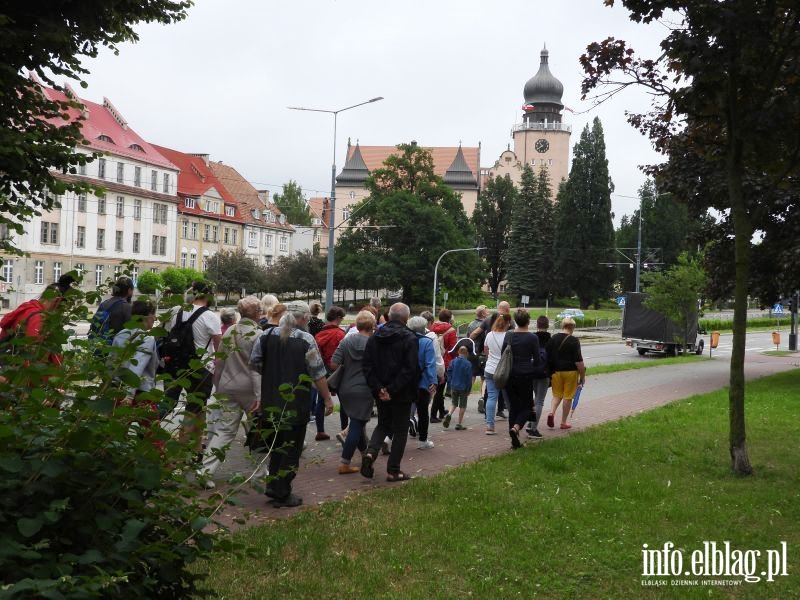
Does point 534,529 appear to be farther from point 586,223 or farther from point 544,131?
point 544,131

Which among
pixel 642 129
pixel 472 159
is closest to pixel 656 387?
pixel 642 129

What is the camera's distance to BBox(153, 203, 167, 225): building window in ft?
221

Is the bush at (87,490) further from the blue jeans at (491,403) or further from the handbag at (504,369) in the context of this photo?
the blue jeans at (491,403)

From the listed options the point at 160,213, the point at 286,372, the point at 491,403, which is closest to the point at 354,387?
the point at 286,372

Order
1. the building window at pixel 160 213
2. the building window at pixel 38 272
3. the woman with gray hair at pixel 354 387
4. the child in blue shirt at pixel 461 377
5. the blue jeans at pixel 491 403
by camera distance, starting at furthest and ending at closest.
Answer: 1. the building window at pixel 160 213
2. the building window at pixel 38 272
3. the child in blue shirt at pixel 461 377
4. the blue jeans at pixel 491 403
5. the woman with gray hair at pixel 354 387

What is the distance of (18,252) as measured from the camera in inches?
400

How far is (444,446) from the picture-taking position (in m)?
10.8

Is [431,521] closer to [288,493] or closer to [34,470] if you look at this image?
[288,493]

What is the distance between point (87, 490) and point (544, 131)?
123535 mm

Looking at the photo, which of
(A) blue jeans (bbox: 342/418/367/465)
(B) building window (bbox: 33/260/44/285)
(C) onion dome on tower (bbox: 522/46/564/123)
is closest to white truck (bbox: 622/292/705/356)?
(A) blue jeans (bbox: 342/418/367/465)

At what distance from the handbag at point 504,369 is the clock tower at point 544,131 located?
112732mm

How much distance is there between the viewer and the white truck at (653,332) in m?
37.8

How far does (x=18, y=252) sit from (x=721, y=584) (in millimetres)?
8828

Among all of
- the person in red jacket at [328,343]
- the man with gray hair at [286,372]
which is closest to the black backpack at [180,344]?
the man with gray hair at [286,372]
